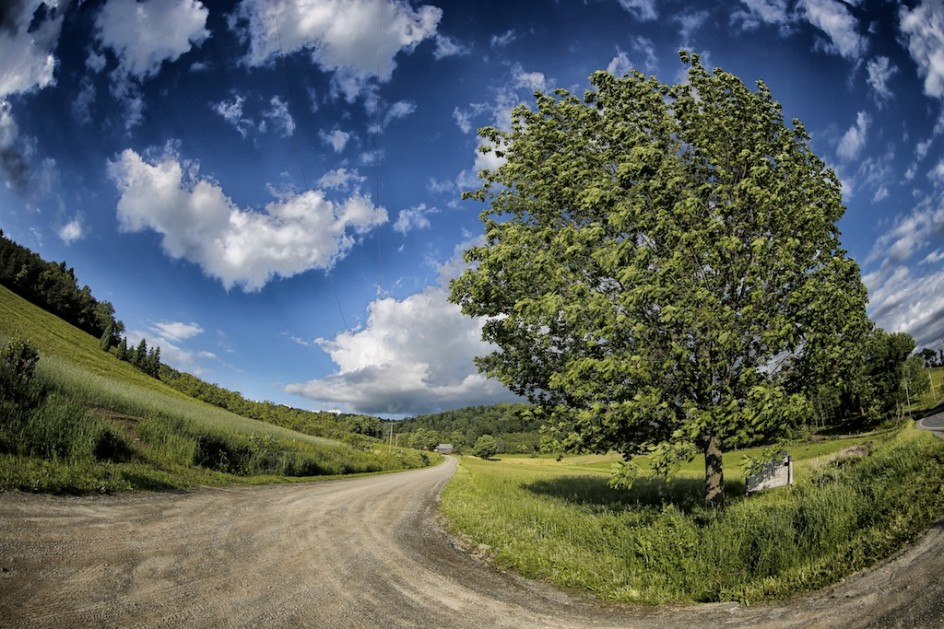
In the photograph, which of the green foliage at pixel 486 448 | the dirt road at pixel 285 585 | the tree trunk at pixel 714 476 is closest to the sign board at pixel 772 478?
the tree trunk at pixel 714 476

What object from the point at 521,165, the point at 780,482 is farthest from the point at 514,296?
the point at 780,482

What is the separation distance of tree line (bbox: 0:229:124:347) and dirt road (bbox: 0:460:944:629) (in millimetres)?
134622

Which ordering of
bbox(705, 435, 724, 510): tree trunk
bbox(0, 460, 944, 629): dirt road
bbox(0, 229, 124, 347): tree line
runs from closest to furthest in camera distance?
bbox(0, 460, 944, 629): dirt road < bbox(705, 435, 724, 510): tree trunk < bbox(0, 229, 124, 347): tree line

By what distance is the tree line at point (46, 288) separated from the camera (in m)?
107

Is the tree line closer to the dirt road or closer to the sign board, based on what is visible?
the dirt road

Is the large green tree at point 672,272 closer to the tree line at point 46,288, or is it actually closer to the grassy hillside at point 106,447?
the grassy hillside at point 106,447

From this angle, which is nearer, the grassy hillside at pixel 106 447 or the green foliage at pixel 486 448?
the grassy hillside at pixel 106 447

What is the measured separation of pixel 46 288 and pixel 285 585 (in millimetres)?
158924

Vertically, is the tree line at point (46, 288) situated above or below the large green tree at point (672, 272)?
above

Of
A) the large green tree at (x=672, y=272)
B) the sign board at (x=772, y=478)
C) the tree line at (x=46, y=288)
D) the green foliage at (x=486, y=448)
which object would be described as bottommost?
the green foliage at (x=486, y=448)

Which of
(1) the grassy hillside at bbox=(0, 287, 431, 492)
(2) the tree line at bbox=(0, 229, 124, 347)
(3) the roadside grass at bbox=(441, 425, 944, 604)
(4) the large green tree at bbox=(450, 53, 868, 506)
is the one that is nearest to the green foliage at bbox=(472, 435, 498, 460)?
(2) the tree line at bbox=(0, 229, 124, 347)

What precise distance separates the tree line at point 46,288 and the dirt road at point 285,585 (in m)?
135

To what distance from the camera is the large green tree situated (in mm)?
9000

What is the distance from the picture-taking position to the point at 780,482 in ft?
45.5
